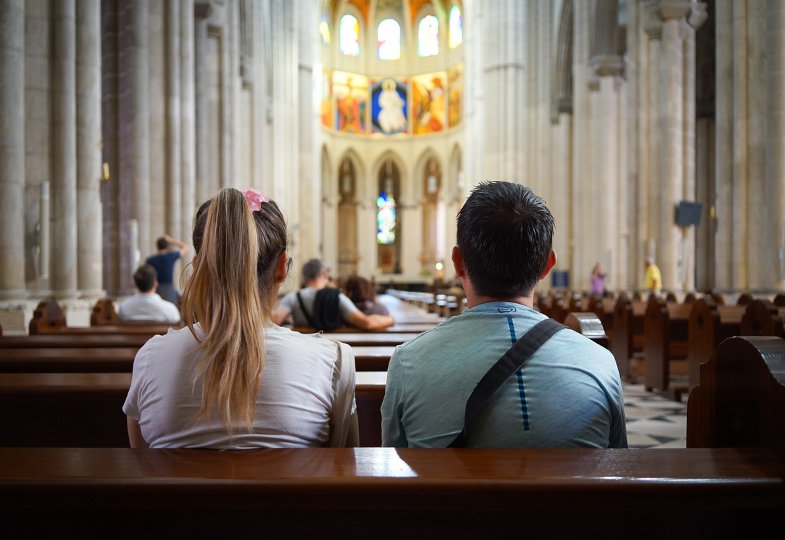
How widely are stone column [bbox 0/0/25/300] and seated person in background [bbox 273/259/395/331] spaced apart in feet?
12.1

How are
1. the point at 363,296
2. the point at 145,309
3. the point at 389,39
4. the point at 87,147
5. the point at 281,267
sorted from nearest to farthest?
the point at 281,267
the point at 145,309
the point at 363,296
the point at 87,147
the point at 389,39

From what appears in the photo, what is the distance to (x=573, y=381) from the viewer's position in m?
1.72

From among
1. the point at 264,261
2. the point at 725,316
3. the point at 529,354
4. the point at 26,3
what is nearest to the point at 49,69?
the point at 26,3

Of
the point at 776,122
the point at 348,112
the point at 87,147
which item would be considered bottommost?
the point at 87,147

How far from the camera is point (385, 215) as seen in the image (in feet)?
143

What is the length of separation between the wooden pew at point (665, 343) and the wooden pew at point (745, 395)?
6361mm

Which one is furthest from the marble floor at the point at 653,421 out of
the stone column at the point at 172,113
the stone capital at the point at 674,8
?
the stone capital at the point at 674,8

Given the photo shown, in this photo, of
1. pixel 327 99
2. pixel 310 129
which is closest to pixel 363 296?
pixel 310 129

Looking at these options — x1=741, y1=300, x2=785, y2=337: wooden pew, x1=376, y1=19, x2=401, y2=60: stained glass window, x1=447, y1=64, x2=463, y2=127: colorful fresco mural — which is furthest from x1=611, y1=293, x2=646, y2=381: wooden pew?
x1=376, y1=19, x2=401, y2=60: stained glass window

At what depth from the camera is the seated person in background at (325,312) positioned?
5730 millimetres

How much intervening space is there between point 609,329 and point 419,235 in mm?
32405

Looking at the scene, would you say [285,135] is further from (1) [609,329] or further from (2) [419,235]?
(1) [609,329]

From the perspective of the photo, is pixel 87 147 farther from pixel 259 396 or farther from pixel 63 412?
pixel 259 396

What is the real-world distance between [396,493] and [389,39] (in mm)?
44140
